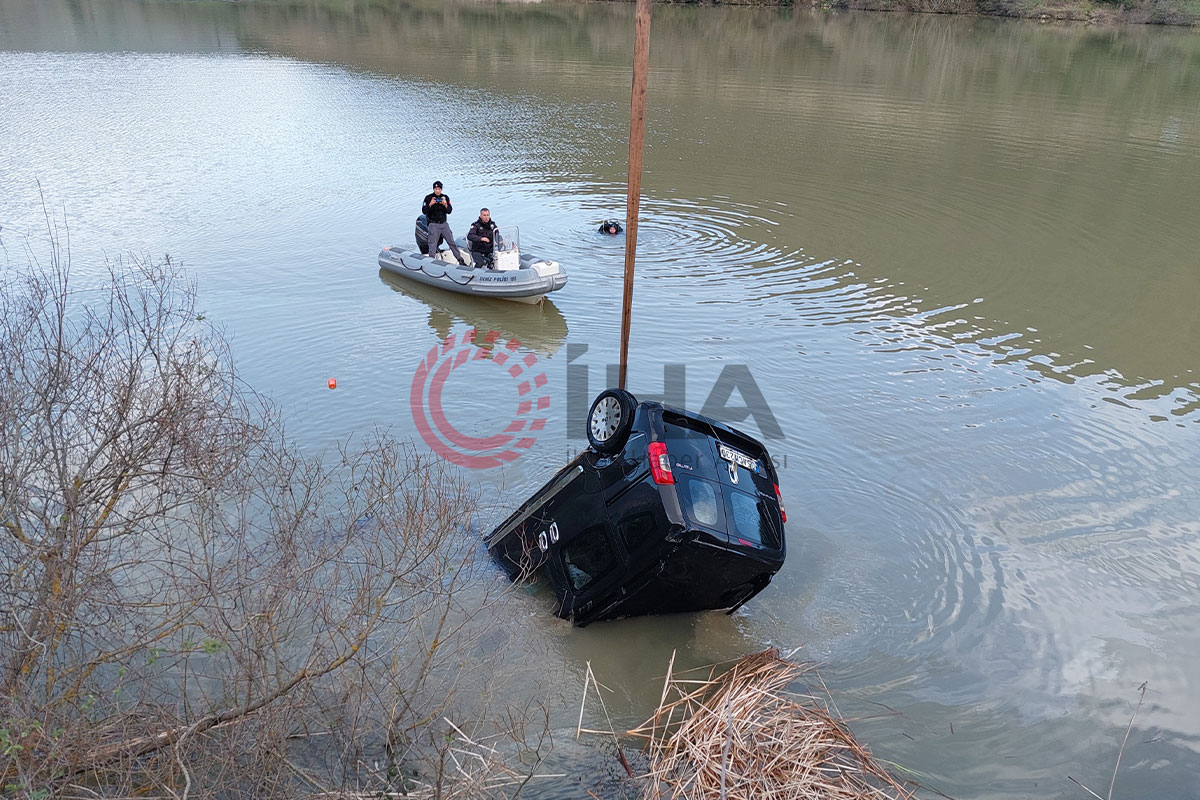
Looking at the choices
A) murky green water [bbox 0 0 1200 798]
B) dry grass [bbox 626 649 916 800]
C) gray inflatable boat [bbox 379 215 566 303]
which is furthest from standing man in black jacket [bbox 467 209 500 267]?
dry grass [bbox 626 649 916 800]

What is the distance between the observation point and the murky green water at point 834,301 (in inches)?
311

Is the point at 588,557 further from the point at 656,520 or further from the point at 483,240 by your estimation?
the point at 483,240

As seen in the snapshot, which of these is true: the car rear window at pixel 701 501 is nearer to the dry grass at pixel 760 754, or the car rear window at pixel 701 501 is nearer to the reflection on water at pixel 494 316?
the dry grass at pixel 760 754

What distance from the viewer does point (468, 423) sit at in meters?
11.9

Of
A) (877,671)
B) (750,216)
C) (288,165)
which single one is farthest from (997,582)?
(288,165)

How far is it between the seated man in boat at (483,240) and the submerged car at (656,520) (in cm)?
910

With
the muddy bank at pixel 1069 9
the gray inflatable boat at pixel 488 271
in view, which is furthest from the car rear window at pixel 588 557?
the muddy bank at pixel 1069 9

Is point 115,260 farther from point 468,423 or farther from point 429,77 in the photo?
point 429,77

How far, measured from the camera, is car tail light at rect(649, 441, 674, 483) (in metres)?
6.59

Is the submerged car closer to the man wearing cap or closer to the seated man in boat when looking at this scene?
the seated man in boat

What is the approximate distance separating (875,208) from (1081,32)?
40.3 metres

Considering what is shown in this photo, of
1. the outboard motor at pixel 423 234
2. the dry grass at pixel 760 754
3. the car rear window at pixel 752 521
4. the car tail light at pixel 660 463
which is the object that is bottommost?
the dry grass at pixel 760 754

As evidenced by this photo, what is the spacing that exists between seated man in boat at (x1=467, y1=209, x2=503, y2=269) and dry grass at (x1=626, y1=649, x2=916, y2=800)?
10.9 meters

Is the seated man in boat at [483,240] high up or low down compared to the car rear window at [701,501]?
down
